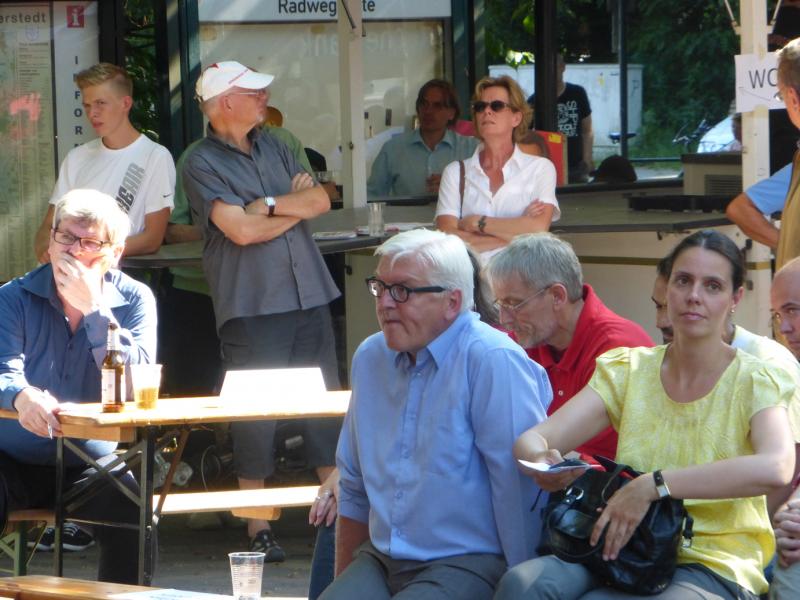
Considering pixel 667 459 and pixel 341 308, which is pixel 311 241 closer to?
pixel 341 308

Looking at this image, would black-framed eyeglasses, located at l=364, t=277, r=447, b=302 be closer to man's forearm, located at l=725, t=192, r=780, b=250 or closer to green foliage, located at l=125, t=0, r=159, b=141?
man's forearm, located at l=725, t=192, r=780, b=250

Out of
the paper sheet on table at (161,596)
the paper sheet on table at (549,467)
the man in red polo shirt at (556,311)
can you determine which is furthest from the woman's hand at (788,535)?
the paper sheet on table at (161,596)

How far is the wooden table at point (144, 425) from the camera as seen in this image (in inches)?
182

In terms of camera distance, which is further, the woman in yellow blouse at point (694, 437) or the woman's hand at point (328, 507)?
the woman's hand at point (328, 507)

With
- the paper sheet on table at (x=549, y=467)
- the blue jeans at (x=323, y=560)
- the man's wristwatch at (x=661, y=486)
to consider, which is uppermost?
the paper sheet on table at (x=549, y=467)

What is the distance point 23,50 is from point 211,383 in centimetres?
209

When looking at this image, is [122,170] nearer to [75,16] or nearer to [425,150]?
[75,16]

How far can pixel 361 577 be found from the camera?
3.67 m

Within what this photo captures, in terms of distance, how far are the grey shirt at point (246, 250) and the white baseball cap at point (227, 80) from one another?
7.7 inches

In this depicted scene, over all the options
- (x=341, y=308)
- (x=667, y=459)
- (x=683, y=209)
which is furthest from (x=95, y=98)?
(x=667, y=459)

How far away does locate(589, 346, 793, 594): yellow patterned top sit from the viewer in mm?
3373

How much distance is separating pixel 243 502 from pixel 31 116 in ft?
11.0

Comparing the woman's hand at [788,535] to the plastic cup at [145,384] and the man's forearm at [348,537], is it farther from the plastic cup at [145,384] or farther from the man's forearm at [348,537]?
the plastic cup at [145,384]

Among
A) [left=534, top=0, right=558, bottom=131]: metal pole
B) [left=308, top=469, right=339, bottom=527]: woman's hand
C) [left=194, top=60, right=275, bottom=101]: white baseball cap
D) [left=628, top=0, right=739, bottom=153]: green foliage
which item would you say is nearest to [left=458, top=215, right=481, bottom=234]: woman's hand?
[left=194, top=60, right=275, bottom=101]: white baseball cap
